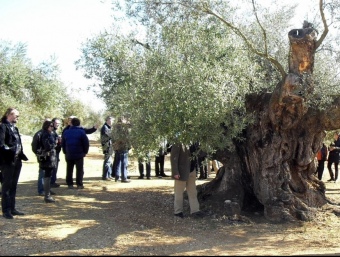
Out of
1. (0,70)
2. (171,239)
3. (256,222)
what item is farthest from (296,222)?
(0,70)

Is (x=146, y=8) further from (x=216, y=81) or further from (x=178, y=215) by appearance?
(x=178, y=215)

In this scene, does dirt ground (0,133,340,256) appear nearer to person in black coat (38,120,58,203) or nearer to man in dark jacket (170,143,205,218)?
man in dark jacket (170,143,205,218)

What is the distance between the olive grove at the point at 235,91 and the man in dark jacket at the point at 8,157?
199 centimetres

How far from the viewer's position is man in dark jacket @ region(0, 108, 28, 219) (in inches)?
326

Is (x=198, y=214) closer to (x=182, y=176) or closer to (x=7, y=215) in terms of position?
(x=182, y=176)

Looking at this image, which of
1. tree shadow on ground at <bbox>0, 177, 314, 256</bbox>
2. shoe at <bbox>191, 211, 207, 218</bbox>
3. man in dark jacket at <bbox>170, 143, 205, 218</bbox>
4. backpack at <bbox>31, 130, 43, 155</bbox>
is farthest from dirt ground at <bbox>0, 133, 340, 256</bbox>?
backpack at <bbox>31, 130, 43, 155</bbox>

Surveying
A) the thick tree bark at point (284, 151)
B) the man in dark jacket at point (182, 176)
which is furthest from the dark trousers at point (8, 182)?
the thick tree bark at point (284, 151)

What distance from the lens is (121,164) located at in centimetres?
1398

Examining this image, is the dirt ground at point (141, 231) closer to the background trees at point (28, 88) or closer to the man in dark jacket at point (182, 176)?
the man in dark jacket at point (182, 176)

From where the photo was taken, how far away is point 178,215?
9305mm

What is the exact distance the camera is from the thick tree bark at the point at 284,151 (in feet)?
27.7

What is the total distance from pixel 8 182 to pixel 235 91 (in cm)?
A: 461

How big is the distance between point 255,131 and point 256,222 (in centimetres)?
197

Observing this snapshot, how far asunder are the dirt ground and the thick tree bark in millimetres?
497
